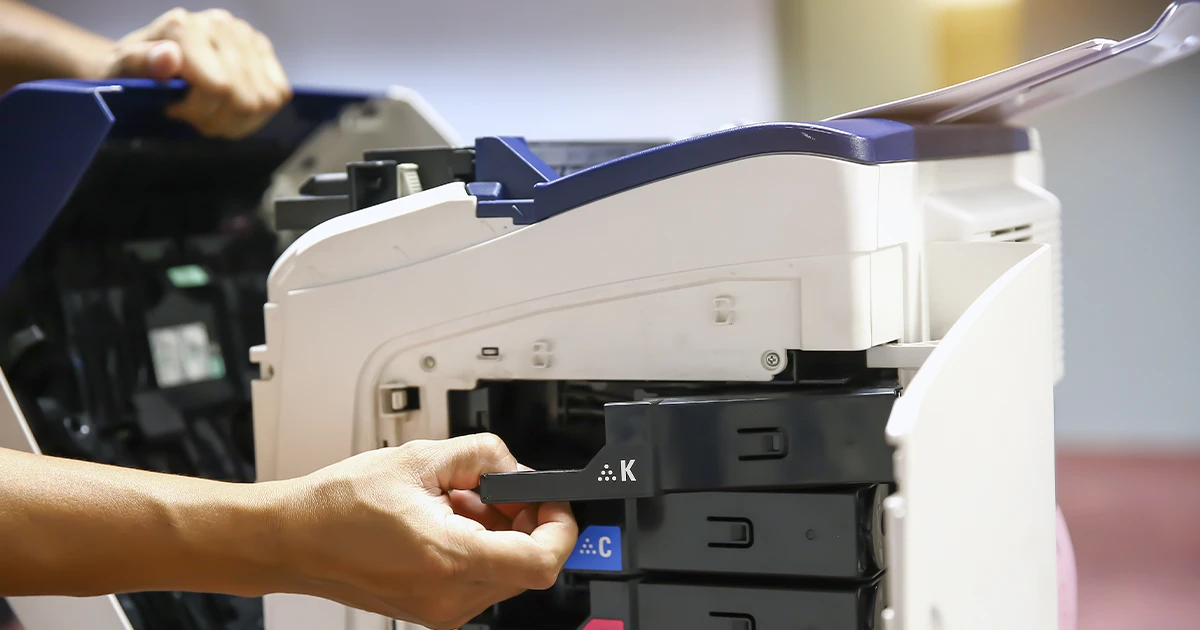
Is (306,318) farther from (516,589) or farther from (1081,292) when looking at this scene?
(1081,292)

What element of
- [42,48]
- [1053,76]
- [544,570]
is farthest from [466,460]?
[42,48]

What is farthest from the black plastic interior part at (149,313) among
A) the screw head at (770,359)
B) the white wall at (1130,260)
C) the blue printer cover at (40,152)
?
the white wall at (1130,260)

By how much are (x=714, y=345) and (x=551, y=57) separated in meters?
2.13

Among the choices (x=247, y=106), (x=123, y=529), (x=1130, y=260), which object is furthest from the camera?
(x=1130, y=260)

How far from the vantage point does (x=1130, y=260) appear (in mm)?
2984

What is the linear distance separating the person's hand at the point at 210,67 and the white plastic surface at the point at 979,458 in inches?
36.3

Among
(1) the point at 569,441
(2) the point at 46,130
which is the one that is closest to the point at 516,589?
(1) the point at 569,441

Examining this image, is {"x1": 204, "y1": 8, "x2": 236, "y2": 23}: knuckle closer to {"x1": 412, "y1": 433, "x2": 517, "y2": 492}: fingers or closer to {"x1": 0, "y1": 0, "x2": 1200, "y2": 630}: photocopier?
{"x1": 0, "y1": 0, "x2": 1200, "y2": 630}: photocopier

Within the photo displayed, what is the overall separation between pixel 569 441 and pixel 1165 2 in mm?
2521

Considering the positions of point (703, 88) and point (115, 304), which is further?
point (703, 88)

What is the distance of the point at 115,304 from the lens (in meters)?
1.47

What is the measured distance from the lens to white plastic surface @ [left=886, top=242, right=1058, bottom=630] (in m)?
0.66

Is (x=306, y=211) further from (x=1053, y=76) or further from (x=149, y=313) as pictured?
(x=1053, y=76)

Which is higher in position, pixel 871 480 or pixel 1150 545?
pixel 871 480
